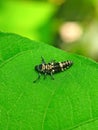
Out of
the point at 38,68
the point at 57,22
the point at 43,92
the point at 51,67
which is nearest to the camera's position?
the point at 43,92

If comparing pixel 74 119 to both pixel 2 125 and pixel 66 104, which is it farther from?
pixel 2 125

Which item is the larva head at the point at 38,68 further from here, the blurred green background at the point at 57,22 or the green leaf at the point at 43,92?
the blurred green background at the point at 57,22

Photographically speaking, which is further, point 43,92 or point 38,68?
point 38,68

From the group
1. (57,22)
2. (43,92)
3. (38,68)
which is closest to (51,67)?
(38,68)

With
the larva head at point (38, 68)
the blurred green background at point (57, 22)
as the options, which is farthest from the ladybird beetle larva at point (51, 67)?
the blurred green background at point (57, 22)

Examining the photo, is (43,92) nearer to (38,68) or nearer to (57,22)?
(38,68)

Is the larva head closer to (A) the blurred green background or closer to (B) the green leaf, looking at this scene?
(B) the green leaf

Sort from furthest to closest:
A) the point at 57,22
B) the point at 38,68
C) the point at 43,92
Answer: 1. the point at 57,22
2. the point at 38,68
3. the point at 43,92

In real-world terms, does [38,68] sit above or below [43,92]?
above
